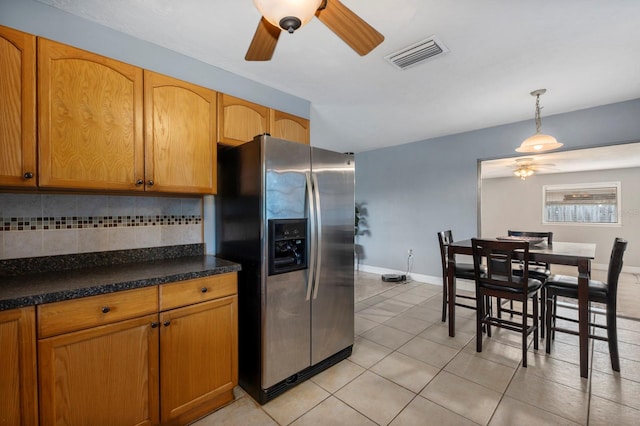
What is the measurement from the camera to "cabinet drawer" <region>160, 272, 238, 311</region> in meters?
1.54

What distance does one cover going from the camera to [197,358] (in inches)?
65.1

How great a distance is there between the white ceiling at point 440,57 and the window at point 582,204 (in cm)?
428

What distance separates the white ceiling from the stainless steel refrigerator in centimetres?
80

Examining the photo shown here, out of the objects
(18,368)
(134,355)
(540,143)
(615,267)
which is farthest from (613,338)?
(18,368)

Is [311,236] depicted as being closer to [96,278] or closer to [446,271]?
[96,278]

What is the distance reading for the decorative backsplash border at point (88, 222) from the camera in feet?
5.34

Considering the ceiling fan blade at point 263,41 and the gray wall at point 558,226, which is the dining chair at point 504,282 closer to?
the ceiling fan blade at point 263,41

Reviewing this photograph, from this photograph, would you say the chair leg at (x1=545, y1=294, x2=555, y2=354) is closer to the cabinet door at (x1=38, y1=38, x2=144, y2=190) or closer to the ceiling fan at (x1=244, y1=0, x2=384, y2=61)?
the ceiling fan at (x1=244, y1=0, x2=384, y2=61)

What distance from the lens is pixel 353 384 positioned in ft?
6.61

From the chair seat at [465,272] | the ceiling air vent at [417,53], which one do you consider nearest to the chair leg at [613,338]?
the chair seat at [465,272]

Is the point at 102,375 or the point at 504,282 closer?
the point at 102,375

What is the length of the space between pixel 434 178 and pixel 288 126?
9.88 ft

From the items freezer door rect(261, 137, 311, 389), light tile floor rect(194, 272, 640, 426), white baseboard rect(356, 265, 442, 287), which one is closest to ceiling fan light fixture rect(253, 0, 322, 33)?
freezer door rect(261, 137, 311, 389)

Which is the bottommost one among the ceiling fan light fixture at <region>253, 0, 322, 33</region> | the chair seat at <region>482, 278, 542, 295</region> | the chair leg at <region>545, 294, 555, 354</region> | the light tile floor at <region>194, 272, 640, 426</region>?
the light tile floor at <region>194, 272, 640, 426</region>
